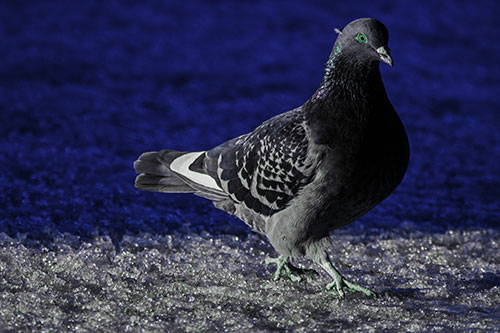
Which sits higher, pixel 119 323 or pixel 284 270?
pixel 284 270

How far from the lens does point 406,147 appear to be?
389 centimetres

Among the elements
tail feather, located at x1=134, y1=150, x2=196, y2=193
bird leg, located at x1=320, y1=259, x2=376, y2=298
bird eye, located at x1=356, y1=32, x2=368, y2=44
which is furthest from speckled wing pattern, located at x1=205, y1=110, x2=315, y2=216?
bird eye, located at x1=356, y1=32, x2=368, y2=44

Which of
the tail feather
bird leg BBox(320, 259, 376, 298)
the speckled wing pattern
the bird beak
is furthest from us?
the tail feather

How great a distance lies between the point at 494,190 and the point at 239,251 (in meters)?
2.08

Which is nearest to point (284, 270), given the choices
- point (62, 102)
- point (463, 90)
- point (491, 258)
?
point (491, 258)

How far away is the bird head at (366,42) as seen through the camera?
3.70 metres

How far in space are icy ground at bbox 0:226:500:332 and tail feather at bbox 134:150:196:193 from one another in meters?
0.35

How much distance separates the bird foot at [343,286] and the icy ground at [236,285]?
37 mm

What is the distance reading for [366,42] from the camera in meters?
3.73

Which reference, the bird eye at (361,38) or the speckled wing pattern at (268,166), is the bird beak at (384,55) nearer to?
the bird eye at (361,38)

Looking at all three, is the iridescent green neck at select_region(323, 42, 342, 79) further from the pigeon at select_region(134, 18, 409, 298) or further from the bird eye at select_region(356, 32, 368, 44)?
the bird eye at select_region(356, 32, 368, 44)

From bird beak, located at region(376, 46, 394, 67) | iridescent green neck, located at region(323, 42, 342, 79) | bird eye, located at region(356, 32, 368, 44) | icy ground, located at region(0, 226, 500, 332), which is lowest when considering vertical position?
icy ground, located at region(0, 226, 500, 332)

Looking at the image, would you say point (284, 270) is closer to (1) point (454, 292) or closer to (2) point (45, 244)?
(1) point (454, 292)

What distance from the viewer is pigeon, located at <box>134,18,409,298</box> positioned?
12.3 feet
